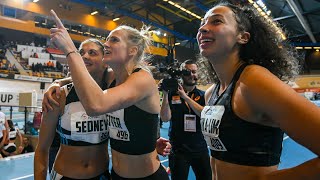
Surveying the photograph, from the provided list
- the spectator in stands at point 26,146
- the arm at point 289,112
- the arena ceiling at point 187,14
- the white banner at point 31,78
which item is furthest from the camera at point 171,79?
the white banner at point 31,78

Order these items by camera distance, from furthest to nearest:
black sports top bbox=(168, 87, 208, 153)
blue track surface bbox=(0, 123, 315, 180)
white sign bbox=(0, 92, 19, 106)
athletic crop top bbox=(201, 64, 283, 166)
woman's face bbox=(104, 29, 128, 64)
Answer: white sign bbox=(0, 92, 19, 106) → blue track surface bbox=(0, 123, 315, 180) → black sports top bbox=(168, 87, 208, 153) → woman's face bbox=(104, 29, 128, 64) → athletic crop top bbox=(201, 64, 283, 166)

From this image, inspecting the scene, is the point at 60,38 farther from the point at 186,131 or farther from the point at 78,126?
the point at 186,131

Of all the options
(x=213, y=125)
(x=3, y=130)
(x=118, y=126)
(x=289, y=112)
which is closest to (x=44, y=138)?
(x=118, y=126)

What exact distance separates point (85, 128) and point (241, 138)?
43.8 inches

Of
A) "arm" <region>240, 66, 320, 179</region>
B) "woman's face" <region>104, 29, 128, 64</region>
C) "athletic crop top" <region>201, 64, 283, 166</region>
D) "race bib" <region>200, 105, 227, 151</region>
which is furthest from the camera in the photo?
"woman's face" <region>104, 29, 128, 64</region>

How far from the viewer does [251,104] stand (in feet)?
3.80

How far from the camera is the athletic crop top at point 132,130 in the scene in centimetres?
187

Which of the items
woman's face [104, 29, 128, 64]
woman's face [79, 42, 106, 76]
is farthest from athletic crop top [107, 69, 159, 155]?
woman's face [79, 42, 106, 76]

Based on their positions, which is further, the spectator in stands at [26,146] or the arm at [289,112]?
the spectator in stands at [26,146]

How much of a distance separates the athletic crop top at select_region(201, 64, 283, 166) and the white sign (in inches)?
366

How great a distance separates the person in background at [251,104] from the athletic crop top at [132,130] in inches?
20.5

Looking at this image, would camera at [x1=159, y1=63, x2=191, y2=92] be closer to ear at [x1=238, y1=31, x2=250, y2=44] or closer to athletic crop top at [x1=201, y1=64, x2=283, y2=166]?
ear at [x1=238, y1=31, x2=250, y2=44]

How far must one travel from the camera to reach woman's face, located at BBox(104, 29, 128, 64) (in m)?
1.97

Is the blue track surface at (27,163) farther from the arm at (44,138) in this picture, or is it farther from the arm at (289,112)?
the arm at (289,112)
